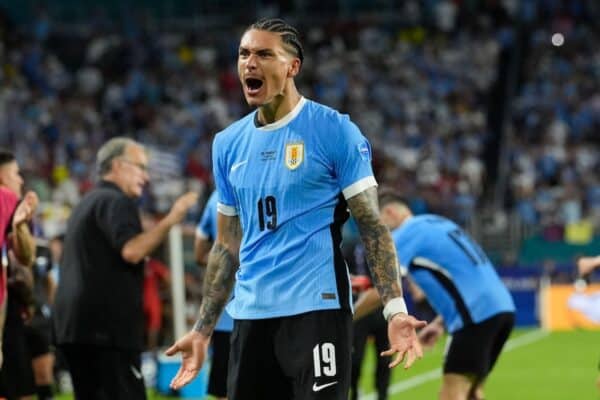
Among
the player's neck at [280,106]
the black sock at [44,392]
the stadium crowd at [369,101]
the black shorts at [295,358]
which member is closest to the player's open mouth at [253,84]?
the player's neck at [280,106]

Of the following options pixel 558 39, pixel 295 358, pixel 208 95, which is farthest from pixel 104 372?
pixel 558 39

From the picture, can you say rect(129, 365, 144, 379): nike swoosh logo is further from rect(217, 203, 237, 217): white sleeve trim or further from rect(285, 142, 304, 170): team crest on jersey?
rect(285, 142, 304, 170): team crest on jersey

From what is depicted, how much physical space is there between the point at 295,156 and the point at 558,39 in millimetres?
30844

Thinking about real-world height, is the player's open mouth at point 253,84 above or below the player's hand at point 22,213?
above

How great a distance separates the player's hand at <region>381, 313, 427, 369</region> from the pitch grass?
9.26 metres

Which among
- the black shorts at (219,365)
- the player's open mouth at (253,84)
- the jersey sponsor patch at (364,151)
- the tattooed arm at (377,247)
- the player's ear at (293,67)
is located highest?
the player's ear at (293,67)

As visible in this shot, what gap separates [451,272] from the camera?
31.7ft

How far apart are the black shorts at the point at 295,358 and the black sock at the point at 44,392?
5920mm

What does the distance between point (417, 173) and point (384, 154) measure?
0.95 metres

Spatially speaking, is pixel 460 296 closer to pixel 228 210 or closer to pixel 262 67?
pixel 228 210

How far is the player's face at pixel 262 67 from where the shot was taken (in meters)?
5.87

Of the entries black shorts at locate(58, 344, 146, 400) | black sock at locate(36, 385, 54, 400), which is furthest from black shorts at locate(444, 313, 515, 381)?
black sock at locate(36, 385, 54, 400)

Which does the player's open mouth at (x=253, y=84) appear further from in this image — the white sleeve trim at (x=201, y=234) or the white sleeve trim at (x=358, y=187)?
the white sleeve trim at (x=201, y=234)

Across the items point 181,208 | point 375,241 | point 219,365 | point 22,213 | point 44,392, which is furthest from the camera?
point 44,392
